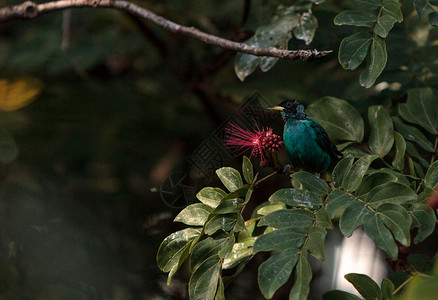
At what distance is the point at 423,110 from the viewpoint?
4.42 feet

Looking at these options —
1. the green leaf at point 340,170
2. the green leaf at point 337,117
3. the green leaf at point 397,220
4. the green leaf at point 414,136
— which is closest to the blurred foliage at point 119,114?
the green leaf at point 414,136

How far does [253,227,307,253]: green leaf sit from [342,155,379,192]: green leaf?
0.13 meters

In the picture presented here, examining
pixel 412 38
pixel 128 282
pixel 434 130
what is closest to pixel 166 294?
pixel 128 282

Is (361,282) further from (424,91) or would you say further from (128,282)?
(128,282)

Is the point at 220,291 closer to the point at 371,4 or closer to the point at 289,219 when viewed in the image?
the point at 289,219

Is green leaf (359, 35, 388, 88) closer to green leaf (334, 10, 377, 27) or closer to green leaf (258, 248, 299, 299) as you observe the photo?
green leaf (334, 10, 377, 27)

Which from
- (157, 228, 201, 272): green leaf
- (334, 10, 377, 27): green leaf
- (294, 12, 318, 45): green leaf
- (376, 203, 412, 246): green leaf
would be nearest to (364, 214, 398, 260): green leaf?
(376, 203, 412, 246): green leaf

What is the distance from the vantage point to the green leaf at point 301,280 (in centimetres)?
83

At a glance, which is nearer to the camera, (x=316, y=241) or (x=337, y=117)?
(x=316, y=241)

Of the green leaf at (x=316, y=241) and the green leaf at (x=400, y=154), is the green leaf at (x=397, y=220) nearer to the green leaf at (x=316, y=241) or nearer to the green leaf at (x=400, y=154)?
the green leaf at (x=316, y=241)

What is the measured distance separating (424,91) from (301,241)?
70 centimetres

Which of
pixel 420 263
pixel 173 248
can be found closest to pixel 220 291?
pixel 173 248

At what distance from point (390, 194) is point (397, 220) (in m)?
0.07

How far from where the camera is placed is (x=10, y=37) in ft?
8.25
